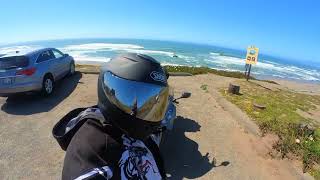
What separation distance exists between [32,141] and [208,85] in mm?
9392

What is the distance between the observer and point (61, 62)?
13828 millimetres

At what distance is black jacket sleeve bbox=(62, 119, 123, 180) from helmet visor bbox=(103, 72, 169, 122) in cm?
23

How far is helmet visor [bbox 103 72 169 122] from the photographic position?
6.06ft

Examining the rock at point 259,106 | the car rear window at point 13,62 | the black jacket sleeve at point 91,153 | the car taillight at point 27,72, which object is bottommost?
the rock at point 259,106

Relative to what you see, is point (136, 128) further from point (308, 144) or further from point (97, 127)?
point (308, 144)

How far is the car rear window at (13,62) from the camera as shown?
436 inches

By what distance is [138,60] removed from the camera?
1.88 m

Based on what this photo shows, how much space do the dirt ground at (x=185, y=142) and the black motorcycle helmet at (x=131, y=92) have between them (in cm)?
488

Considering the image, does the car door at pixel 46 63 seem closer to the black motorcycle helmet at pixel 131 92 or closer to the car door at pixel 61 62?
the car door at pixel 61 62

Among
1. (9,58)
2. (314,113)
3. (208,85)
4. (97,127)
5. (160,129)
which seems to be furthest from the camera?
(208,85)

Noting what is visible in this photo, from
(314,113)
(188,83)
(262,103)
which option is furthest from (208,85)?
(314,113)

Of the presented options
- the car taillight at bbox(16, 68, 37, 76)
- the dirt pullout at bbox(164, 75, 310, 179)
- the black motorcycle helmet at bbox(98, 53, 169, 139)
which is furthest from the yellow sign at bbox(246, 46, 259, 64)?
the black motorcycle helmet at bbox(98, 53, 169, 139)

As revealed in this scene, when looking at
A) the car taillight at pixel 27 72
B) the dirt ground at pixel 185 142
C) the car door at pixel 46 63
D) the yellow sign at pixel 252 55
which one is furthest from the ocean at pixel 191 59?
the dirt ground at pixel 185 142

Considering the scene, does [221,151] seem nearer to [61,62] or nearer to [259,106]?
[259,106]
